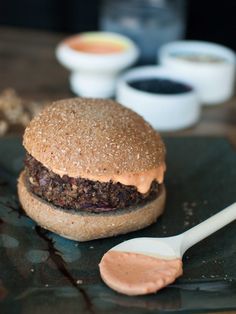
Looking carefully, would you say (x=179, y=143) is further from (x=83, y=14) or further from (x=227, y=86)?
(x=83, y=14)

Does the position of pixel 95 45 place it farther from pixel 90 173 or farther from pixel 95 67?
pixel 90 173

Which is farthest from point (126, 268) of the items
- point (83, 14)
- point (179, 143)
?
point (83, 14)

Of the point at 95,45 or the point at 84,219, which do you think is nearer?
the point at 84,219

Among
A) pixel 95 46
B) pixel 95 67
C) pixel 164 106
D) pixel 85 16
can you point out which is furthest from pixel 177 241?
pixel 85 16

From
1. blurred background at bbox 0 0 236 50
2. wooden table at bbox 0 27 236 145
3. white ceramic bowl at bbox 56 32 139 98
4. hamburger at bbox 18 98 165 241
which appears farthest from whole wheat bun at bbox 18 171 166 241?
blurred background at bbox 0 0 236 50

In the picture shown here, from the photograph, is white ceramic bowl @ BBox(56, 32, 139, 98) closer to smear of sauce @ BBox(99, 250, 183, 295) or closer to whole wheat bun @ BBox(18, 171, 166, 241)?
whole wheat bun @ BBox(18, 171, 166, 241)

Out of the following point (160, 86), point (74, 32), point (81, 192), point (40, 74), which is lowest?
point (74, 32)

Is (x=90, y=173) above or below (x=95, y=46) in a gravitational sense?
above
